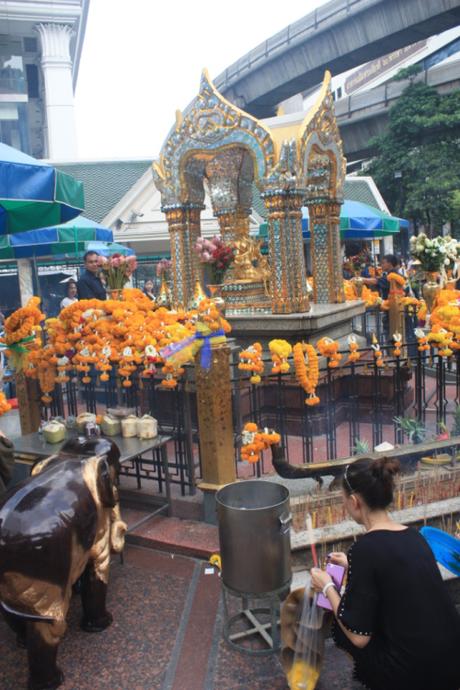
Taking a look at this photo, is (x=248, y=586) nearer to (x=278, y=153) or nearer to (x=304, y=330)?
(x=304, y=330)

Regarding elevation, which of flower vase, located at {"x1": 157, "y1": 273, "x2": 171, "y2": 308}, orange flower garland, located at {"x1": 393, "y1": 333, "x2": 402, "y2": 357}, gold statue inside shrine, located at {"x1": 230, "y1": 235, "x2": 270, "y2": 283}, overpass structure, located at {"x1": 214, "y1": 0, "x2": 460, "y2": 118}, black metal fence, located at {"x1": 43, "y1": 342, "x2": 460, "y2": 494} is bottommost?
black metal fence, located at {"x1": 43, "y1": 342, "x2": 460, "y2": 494}

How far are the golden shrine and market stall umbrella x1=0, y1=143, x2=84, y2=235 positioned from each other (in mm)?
3267

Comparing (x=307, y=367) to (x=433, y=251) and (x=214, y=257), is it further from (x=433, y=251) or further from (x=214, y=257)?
(x=433, y=251)

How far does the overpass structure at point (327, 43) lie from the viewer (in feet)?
75.9

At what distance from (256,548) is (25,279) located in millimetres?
17219

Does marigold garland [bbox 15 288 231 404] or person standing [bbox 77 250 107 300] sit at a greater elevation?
person standing [bbox 77 250 107 300]

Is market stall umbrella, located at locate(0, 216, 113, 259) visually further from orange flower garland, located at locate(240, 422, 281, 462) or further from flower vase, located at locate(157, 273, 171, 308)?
orange flower garland, located at locate(240, 422, 281, 462)

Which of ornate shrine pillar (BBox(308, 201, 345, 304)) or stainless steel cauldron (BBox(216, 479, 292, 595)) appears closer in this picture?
stainless steel cauldron (BBox(216, 479, 292, 595))

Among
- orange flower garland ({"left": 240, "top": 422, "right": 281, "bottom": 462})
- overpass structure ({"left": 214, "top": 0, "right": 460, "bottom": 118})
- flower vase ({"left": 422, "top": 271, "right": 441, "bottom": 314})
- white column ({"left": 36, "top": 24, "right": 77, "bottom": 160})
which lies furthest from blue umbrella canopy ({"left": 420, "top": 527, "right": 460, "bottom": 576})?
white column ({"left": 36, "top": 24, "right": 77, "bottom": 160})

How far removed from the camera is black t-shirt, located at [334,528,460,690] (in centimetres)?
236

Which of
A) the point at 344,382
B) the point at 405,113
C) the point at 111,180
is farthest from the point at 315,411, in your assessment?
the point at 405,113

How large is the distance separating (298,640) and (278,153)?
6.22 meters

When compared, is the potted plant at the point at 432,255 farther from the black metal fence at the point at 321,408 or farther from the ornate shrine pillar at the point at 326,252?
the black metal fence at the point at 321,408

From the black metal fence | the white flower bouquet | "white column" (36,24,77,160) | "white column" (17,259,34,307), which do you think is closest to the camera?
the black metal fence
